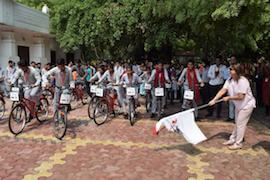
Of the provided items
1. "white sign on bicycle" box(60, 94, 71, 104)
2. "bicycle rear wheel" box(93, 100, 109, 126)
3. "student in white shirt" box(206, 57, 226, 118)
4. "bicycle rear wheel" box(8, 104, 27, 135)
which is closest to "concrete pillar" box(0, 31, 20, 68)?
"bicycle rear wheel" box(93, 100, 109, 126)

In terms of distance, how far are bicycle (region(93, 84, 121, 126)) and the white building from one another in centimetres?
806

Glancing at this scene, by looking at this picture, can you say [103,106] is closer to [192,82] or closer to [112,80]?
[112,80]

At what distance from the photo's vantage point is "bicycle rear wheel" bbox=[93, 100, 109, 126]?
8322mm

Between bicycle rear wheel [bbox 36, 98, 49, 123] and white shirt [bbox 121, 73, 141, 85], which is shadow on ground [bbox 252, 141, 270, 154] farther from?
bicycle rear wheel [bbox 36, 98, 49, 123]

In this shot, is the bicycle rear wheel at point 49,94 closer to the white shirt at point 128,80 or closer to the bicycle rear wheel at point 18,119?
the white shirt at point 128,80

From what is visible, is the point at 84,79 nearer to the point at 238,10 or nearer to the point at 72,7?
the point at 72,7

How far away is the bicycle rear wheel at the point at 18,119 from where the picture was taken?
7153 millimetres

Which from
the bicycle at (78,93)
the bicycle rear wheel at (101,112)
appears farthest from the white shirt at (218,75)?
the bicycle at (78,93)

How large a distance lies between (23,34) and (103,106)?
11825 mm

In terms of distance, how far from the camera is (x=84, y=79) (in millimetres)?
13289

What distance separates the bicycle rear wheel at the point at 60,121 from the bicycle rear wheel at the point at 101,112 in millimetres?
1373

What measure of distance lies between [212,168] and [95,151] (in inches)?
86.9

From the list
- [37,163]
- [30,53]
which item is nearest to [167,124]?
[37,163]

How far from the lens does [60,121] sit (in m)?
6.96
